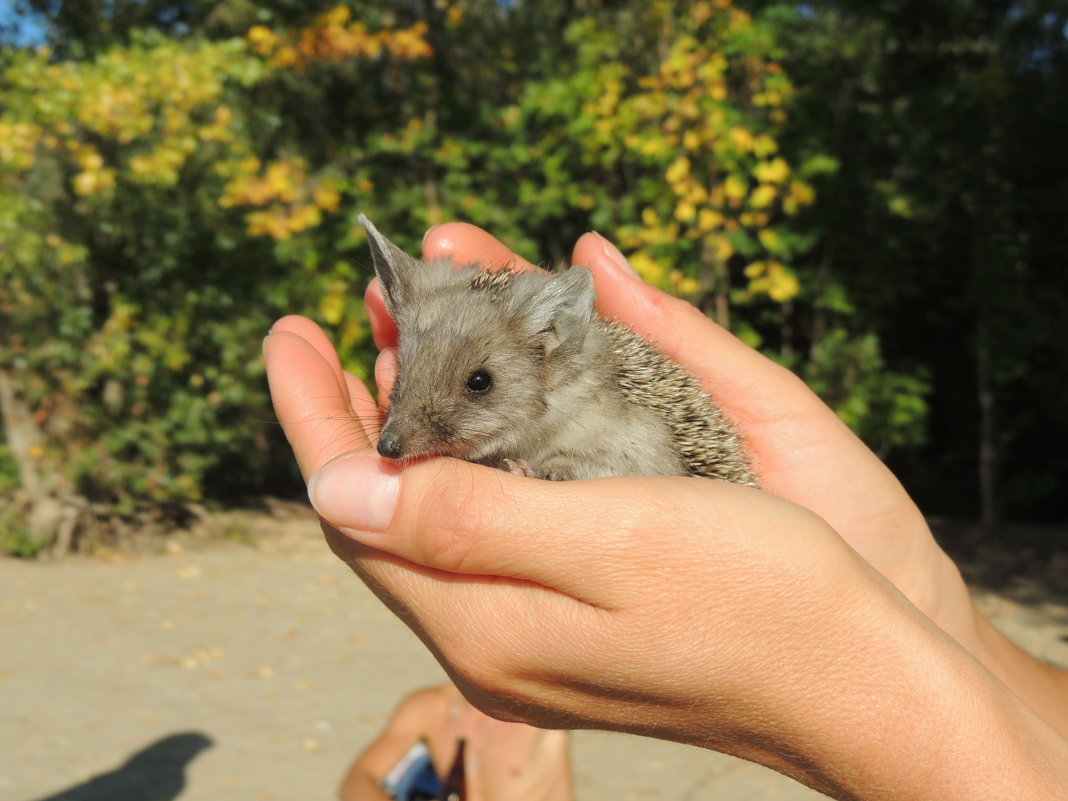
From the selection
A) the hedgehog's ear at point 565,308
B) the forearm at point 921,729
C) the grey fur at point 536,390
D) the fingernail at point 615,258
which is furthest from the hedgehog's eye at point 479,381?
the forearm at point 921,729

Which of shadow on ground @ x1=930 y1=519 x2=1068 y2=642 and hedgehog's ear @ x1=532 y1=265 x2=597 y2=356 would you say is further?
shadow on ground @ x1=930 y1=519 x2=1068 y2=642

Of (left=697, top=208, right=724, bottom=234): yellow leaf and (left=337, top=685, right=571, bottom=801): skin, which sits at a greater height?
(left=697, top=208, right=724, bottom=234): yellow leaf

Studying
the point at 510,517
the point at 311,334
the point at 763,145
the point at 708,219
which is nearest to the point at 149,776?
the point at 311,334

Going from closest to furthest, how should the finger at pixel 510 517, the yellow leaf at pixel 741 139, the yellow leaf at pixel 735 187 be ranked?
the finger at pixel 510 517 → the yellow leaf at pixel 741 139 → the yellow leaf at pixel 735 187

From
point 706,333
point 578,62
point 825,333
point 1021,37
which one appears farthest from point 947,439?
point 706,333

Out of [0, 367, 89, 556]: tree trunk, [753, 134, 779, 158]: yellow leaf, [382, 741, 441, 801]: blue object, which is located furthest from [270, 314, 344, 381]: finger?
[0, 367, 89, 556]: tree trunk

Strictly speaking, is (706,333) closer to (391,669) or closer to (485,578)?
(485,578)

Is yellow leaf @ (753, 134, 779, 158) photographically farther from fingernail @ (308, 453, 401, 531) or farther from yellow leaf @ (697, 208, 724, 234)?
fingernail @ (308, 453, 401, 531)

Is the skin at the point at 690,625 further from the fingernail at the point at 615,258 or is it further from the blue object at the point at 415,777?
the blue object at the point at 415,777
